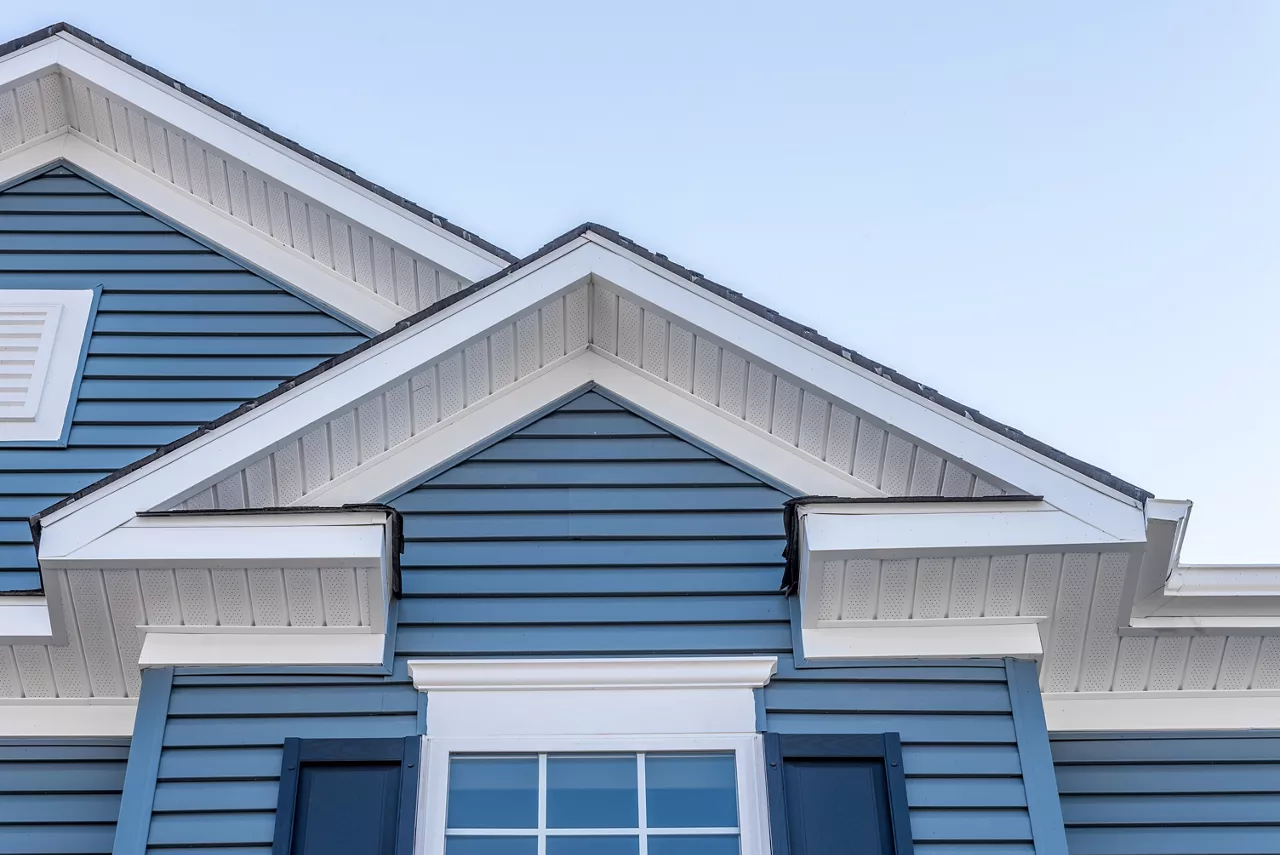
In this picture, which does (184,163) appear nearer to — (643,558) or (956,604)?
(643,558)

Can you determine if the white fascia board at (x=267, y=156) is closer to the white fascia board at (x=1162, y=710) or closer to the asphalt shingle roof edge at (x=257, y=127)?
the asphalt shingle roof edge at (x=257, y=127)

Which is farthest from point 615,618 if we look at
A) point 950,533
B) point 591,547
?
point 950,533

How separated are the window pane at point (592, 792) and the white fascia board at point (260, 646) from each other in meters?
0.85

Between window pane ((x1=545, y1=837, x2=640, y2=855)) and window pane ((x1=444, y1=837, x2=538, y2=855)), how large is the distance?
2.9 inches

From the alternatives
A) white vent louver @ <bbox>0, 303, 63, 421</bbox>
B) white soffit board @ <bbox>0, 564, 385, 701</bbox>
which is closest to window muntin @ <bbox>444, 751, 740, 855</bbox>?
white soffit board @ <bbox>0, 564, 385, 701</bbox>

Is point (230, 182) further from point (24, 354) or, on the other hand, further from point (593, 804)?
point (593, 804)

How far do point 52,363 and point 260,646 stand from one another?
2406 mm

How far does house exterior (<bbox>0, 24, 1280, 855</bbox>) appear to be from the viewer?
5.14 meters

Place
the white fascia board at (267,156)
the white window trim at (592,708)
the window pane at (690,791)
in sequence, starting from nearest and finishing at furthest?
the window pane at (690,791)
the white window trim at (592,708)
the white fascia board at (267,156)

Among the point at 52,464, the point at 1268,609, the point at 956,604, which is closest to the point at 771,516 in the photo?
the point at 956,604

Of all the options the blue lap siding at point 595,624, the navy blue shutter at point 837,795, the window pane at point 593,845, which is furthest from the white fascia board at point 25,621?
the navy blue shutter at point 837,795

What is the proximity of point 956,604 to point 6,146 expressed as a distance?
587cm

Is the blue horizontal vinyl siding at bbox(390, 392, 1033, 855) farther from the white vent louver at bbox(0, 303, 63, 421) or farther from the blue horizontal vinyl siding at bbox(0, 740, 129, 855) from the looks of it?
the white vent louver at bbox(0, 303, 63, 421)

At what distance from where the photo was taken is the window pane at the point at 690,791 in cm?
507
